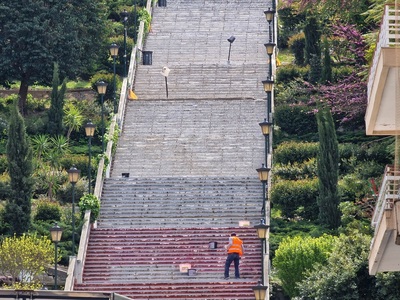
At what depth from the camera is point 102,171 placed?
5597cm

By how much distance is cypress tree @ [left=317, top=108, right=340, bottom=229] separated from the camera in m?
53.5

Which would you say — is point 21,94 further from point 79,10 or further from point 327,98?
point 327,98

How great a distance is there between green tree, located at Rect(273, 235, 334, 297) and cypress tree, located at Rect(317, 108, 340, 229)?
4522 mm

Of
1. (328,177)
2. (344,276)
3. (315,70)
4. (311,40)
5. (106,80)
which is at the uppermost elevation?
(311,40)

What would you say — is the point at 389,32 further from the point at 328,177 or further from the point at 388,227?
the point at 328,177

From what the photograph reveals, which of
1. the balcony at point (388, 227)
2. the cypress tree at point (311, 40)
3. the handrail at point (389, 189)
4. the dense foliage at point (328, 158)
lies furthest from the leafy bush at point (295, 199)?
the handrail at point (389, 189)

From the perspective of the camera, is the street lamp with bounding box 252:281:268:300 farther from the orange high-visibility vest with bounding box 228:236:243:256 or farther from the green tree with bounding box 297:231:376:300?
the orange high-visibility vest with bounding box 228:236:243:256

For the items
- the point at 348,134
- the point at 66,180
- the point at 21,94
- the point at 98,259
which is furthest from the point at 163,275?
the point at 21,94

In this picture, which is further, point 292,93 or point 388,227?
point 292,93

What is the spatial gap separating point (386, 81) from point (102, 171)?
31.0 m

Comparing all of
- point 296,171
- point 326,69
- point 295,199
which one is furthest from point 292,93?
point 295,199

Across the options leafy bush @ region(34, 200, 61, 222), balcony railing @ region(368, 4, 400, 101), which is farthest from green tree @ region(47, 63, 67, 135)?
balcony railing @ region(368, 4, 400, 101)

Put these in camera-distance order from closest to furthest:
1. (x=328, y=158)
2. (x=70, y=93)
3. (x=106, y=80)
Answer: (x=328, y=158), (x=106, y=80), (x=70, y=93)

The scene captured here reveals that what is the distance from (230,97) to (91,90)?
821cm
